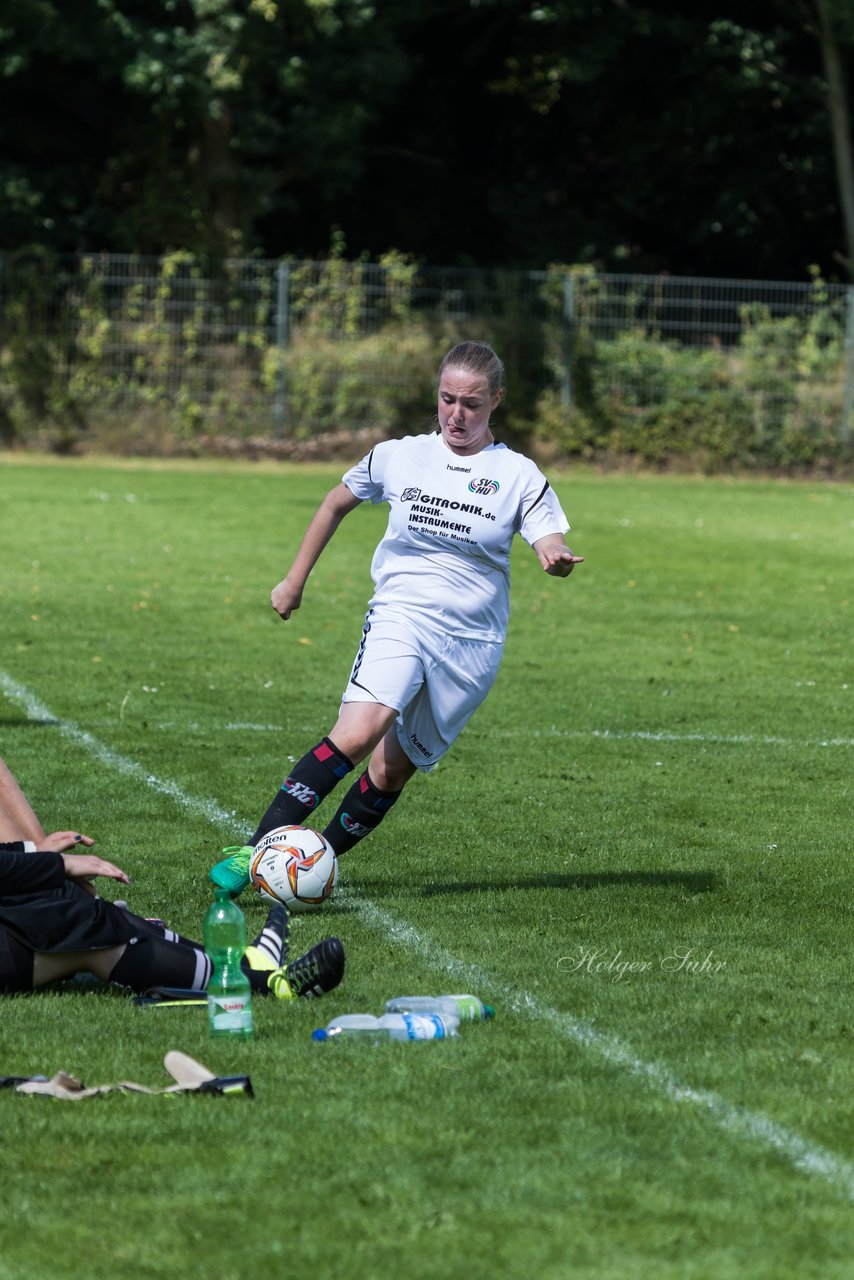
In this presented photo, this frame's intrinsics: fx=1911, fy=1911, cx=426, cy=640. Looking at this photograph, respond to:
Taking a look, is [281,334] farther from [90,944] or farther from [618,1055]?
[618,1055]

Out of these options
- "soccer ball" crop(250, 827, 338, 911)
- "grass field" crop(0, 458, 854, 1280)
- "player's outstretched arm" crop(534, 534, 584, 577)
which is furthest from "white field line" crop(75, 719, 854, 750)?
"player's outstretched arm" crop(534, 534, 584, 577)

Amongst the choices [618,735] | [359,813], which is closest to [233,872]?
[359,813]

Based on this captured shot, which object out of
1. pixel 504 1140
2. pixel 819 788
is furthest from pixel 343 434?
pixel 504 1140

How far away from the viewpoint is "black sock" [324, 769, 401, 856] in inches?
270

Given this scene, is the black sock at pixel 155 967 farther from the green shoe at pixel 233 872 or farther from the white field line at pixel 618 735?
the white field line at pixel 618 735

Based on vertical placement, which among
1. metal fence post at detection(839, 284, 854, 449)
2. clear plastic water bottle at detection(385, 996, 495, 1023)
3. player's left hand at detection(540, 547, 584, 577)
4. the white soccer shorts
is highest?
metal fence post at detection(839, 284, 854, 449)

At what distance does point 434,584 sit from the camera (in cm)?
659

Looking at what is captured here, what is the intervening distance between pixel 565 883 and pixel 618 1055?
2.03 metres

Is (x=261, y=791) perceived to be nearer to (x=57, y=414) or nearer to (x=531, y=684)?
(x=531, y=684)

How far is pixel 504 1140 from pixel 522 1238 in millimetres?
532

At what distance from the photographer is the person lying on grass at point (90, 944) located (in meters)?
5.28

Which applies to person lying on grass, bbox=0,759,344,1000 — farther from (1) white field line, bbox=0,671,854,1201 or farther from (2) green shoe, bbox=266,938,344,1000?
(1) white field line, bbox=0,671,854,1201

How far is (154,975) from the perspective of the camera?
543cm

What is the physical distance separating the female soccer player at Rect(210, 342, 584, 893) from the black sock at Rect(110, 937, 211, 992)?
999mm
